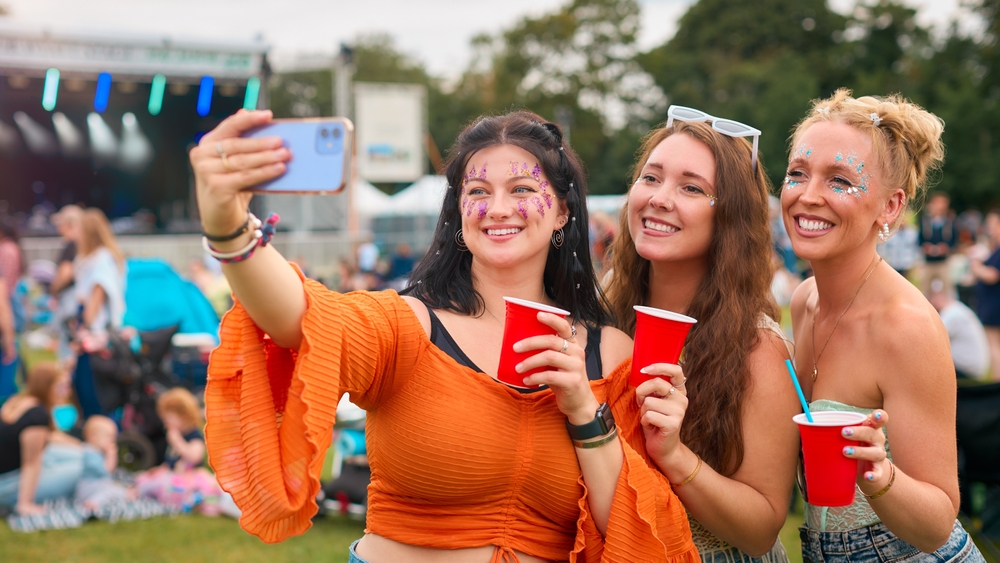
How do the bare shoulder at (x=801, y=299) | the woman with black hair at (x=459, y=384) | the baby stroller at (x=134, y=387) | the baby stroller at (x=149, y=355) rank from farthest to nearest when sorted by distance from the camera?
the baby stroller at (x=149, y=355) < the baby stroller at (x=134, y=387) < the bare shoulder at (x=801, y=299) < the woman with black hair at (x=459, y=384)

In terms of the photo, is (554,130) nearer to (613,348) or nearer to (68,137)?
(613,348)

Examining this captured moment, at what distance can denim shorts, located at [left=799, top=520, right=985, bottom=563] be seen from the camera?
7.57ft

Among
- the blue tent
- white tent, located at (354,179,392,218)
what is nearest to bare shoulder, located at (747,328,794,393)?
the blue tent

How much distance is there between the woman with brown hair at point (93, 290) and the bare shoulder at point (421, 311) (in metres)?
6.50

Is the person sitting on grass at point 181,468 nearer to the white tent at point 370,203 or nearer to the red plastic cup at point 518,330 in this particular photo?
the red plastic cup at point 518,330

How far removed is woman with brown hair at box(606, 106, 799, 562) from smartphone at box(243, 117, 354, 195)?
1.01 meters

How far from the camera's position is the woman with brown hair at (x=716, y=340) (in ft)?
7.13

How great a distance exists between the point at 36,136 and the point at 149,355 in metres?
16.4

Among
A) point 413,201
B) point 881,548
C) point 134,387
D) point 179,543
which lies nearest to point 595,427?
point 881,548

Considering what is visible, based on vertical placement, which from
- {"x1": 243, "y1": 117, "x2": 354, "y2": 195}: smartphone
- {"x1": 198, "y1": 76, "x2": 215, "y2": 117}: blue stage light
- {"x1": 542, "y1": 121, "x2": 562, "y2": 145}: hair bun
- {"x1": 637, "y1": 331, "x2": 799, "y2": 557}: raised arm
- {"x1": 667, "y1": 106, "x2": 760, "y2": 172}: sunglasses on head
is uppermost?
{"x1": 198, "y1": 76, "x2": 215, "y2": 117}: blue stage light

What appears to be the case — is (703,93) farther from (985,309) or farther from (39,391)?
(39,391)

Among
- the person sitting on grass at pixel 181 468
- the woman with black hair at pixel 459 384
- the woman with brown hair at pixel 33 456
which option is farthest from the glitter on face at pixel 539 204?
the woman with brown hair at pixel 33 456

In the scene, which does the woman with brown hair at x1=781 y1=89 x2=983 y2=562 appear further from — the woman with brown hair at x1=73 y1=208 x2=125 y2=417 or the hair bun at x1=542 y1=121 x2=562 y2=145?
the woman with brown hair at x1=73 y1=208 x2=125 y2=417

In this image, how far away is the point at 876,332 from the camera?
90.4 inches
